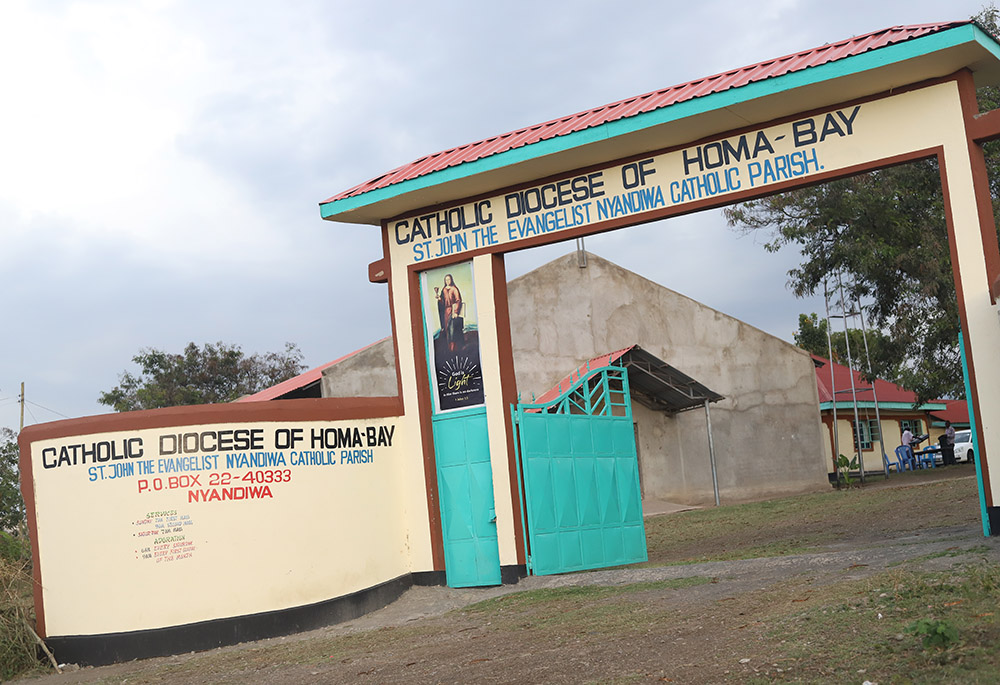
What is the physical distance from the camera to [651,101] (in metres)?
11.0

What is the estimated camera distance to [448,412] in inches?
488

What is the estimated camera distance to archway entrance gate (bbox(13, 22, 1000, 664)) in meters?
9.66

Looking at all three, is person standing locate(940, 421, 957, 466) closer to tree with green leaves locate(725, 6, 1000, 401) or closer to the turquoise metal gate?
tree with green leaves locate(725, 6, 1000, 401)

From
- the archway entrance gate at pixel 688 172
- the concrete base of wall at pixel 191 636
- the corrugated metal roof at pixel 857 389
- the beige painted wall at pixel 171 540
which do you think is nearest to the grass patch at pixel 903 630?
the archway entrance gate at pixel 688 172

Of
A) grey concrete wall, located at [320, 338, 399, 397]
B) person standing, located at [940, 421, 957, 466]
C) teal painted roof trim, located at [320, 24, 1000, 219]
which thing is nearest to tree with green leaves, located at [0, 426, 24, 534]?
grey concrete wall, located at [320, 338, 399, 397]

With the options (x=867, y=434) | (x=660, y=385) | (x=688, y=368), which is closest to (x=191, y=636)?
(x=660, y=385)

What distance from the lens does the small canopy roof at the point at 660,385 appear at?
78.0 ft

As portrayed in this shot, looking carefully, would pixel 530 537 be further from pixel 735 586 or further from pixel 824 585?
pixel 824 585

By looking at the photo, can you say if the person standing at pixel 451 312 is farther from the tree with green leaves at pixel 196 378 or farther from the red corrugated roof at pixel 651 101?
the tree with green leaves at pixel 196 378

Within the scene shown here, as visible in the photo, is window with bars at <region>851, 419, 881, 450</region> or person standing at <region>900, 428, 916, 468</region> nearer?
person standing at <region>900, 428, 916, 468</region>

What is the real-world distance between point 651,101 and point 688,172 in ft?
2.90

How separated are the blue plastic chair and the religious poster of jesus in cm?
2576


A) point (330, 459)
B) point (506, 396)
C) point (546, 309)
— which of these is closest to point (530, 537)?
point (506, 396)

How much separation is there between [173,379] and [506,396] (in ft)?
118
